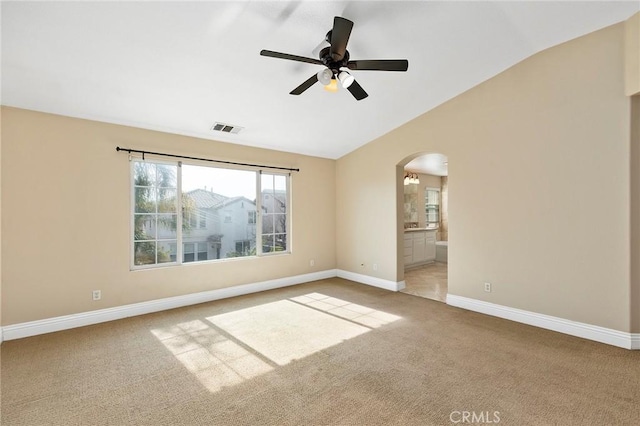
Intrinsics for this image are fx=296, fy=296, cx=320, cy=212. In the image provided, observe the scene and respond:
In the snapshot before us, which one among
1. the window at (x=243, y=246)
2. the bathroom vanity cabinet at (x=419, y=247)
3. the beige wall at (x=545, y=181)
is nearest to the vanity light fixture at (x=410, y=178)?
the bathroom vanity cabinet at (x=419, y=247)

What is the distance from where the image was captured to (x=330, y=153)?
5957 mm

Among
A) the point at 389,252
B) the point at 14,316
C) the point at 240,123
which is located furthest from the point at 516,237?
the point at 14,316

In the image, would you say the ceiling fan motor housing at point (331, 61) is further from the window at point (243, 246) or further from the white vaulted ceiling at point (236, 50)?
the window at point (243, 246)

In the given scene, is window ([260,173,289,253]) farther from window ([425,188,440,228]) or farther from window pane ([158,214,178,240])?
window ([425,188,440,228])

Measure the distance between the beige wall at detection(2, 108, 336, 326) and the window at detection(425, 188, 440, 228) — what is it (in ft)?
22.0

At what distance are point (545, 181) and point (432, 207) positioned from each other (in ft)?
18.6

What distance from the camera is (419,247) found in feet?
23.2

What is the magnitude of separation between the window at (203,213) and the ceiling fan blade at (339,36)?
301 centimetres

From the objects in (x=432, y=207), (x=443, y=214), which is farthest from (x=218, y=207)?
(x=443, y=214)

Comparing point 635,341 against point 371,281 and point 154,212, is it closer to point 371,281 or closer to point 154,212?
point 371,281

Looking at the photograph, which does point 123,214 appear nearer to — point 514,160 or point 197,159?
point 197,159

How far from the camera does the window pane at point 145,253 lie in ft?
13.3

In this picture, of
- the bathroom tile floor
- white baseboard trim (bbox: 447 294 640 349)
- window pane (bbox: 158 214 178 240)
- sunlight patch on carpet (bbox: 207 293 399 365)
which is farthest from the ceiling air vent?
white baseboard trim (bbox: 447 294 640 349)

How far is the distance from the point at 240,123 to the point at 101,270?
264 centimetres
